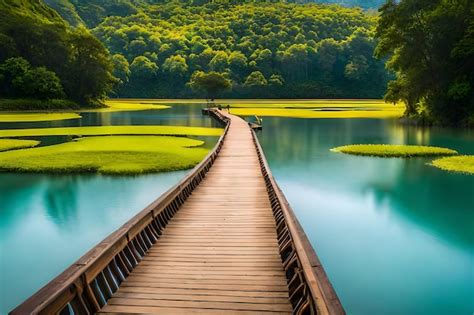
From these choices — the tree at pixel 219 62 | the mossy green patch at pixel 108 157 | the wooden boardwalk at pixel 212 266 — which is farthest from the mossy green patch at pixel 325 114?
the tree at pixel 219 62

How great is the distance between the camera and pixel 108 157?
23.7 meters

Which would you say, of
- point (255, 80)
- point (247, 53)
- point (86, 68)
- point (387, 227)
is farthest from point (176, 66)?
point (387, 227)

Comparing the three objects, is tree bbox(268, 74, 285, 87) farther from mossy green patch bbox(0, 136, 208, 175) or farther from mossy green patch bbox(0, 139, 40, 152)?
mossy green patch bbox(0, 139, 40, 152)

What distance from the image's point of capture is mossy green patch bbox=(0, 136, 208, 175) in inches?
816

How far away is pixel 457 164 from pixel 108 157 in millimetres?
17941

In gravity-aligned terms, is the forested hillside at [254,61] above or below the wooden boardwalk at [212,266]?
above

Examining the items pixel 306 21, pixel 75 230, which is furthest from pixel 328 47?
pixel 75 230

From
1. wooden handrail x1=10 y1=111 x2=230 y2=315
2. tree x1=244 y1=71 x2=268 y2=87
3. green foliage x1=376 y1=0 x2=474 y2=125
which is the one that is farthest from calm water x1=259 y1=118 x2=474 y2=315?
tree x1=244 y1=71 x2=268 y2=87

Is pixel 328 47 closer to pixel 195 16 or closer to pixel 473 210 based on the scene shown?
pixel 195 16

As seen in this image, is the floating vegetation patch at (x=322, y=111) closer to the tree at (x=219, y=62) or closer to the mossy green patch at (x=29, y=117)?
the mossy green patch at (x=29, y=117)

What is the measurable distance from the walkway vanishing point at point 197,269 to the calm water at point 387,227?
2028 millimetres

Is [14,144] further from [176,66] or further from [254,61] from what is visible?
[254,61]

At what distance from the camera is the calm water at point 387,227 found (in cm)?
894

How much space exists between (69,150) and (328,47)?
406ft
